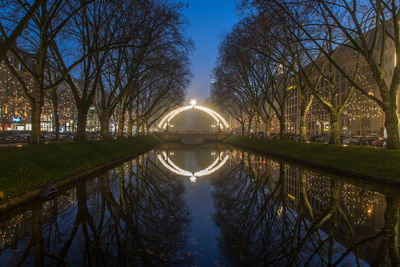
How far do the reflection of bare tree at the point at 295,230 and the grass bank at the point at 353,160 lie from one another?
341 cm

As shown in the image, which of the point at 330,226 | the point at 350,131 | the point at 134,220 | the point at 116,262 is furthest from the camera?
the point at 350,131

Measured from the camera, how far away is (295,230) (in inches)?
260

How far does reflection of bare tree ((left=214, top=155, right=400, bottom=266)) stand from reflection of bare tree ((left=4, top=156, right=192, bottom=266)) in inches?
47.0

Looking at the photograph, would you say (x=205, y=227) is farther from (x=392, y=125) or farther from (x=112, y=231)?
(x=392, y=125)

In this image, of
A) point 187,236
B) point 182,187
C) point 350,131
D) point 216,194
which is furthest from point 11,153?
point 350,131

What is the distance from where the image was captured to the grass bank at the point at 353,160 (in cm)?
1341

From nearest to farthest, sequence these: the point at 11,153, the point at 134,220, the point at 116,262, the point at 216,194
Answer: the point at 116,262 < the point at 134,220 < the point at 216,194 < the point at 11,153

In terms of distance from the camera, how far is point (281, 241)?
5922mm

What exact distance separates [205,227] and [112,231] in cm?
226

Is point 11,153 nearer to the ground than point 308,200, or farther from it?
farther from it

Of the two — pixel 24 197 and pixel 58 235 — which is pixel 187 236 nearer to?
pixel 58 235

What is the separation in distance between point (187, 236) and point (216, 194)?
4836 mm

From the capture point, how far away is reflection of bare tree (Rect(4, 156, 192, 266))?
17.0 ft

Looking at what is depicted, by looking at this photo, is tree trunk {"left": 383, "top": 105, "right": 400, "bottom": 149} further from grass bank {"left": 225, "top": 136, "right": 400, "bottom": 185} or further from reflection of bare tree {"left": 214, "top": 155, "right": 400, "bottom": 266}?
reflection of bare tree {"left": 214, "top": 155, "right": 400, "bottom": 266}
